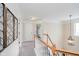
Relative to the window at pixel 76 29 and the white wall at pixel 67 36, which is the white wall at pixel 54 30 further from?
the window at pixel 76 29

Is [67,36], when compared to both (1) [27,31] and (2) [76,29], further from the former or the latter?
(1) [27,31]

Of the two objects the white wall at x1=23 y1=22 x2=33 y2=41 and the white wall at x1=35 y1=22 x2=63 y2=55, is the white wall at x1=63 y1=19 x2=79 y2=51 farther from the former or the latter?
the white wall at x1=23 y1=22 x2=33 y2=41

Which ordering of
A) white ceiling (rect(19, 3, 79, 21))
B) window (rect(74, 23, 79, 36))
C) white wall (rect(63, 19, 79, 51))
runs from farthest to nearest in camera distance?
1. white wall (rect(63, 19, 79, 51))
2. window (rect(74, 23, 79, 36))
3. white ceiling (rect(19, 3, 79, 21))

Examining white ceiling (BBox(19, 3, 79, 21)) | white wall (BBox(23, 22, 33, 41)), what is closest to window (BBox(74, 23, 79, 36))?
white ceiling (BBox(19, 3, 79, 21))

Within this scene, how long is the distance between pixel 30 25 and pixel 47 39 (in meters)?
0.59

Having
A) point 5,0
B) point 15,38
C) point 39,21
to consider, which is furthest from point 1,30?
point 39,21

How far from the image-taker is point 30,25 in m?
1.86

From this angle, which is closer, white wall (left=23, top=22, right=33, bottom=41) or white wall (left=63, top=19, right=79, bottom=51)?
white wall (left=23, top=22, right=33, bottom=41)

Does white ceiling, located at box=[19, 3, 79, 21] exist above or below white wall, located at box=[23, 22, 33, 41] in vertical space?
above

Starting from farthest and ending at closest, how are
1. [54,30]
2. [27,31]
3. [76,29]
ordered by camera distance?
[54,30]
[76,29]
[27,31]

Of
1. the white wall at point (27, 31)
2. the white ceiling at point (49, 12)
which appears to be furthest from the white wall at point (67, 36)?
the white wall at point (27, 31)

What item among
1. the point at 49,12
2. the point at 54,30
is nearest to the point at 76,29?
the point at 54,30

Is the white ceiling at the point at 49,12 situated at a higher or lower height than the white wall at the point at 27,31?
higher

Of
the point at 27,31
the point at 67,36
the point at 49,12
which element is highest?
the point at 49,12
